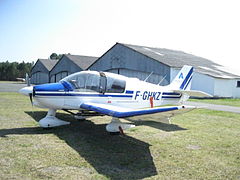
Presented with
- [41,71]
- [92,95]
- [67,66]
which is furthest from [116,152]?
[41,71]

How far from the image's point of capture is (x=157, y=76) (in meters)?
27.2

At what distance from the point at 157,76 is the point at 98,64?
1145 centimetres

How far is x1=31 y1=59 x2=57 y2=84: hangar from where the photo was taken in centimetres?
5294

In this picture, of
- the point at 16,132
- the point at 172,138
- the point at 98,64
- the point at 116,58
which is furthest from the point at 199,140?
the point at 98,64

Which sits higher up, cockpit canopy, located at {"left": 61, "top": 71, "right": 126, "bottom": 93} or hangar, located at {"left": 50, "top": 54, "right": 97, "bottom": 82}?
hangar, located at {"left": 50, "top": 54, "right": 97, "bottom": 82}

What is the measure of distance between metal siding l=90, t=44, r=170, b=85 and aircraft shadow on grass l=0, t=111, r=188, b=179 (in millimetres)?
18302

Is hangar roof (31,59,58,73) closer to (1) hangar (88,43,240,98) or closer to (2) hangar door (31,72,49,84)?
(2) hangar door (31,72,49,84)

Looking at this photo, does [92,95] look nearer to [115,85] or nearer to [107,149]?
[115,85]

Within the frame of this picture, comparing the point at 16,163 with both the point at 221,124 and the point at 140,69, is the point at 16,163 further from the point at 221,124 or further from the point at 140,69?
the point at 140,69

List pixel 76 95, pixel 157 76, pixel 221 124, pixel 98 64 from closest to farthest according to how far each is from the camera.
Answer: pixel 76 95 < pixel 221 124 < pixel 157 76 < pixel 98 64

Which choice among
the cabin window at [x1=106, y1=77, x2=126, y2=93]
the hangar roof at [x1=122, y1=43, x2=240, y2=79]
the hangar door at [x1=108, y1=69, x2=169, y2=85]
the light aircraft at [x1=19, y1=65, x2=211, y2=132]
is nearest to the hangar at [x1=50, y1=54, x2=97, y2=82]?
the hangar door at [x1=108, y1=69, x2=169, y2=85]

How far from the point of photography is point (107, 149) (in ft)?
19.9

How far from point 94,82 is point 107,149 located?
272 centimetres

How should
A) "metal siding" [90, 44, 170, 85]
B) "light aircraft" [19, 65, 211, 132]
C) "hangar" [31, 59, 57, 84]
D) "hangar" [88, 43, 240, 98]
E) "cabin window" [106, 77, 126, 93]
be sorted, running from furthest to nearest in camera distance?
"hangar" [31, 59, 57, 84] → "metal siding" [90, 44, 170, 85] → "hangar" [88, 43, 240, 98] → "cabin window" [106, 77, 126, 93] → "light aircraft" [19, 65, 211, 132]
